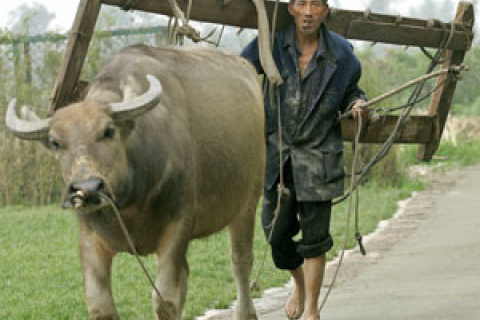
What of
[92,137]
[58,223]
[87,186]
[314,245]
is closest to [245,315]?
[314,245]

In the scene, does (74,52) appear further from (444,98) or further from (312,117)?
(444,98)

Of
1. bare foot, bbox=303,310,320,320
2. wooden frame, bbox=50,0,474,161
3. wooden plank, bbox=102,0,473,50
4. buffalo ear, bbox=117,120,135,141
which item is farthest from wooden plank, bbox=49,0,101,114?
bare foot, bbox=303,310,320,320

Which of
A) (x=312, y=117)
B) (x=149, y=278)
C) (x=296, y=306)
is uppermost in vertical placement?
(x=312, y=117)

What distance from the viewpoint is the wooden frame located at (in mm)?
5852

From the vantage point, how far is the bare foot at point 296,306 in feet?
21.2

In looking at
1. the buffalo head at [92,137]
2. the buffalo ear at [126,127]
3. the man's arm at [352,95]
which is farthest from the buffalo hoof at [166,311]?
the man's arm at [352,95]

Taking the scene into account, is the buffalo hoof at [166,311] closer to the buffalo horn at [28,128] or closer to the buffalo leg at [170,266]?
the buffalo leg at [170,266]

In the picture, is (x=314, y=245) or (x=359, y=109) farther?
(x=314, y=245)

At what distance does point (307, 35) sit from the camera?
20.2 ft

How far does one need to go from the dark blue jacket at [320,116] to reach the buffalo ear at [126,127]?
1426 millimetres

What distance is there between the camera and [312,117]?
610cm

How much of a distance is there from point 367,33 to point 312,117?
1.13 m

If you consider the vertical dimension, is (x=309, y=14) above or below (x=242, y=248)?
above

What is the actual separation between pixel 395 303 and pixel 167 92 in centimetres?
258
